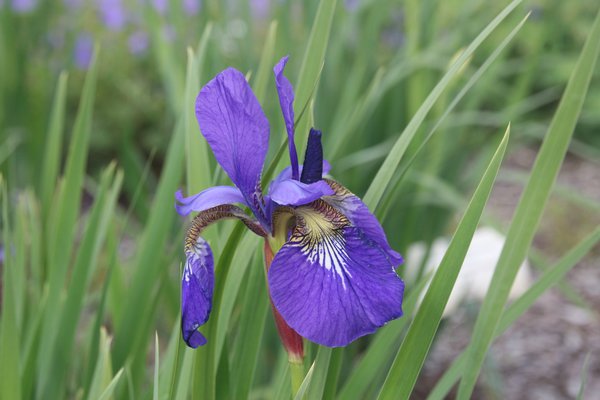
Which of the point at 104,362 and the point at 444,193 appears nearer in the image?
the point at 104,362

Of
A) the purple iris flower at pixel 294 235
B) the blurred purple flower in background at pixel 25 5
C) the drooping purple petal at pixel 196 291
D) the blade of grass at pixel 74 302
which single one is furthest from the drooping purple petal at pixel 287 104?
the blurred purple flower in background at pixel 25 5

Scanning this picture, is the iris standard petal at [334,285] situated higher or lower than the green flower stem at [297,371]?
higher

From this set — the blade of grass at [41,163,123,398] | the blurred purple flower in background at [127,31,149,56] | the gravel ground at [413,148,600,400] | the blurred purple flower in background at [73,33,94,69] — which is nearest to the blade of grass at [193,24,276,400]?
the blade of grass at [41,163,123,398]

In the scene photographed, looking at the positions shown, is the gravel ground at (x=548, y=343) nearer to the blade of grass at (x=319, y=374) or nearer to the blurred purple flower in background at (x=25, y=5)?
the blade of grass at (x=319, y=374)

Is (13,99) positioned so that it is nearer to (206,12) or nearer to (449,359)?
(206,12)

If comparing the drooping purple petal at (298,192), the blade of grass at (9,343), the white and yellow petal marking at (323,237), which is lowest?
the blade of grass at (9,343)

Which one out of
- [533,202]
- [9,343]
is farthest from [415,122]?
[9,343]

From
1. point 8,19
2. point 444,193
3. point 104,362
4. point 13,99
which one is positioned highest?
point 8,19

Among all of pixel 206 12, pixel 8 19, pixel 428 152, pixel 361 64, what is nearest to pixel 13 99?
pixel 8 19
